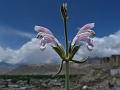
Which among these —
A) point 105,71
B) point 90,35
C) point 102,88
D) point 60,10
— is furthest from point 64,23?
point 105,71

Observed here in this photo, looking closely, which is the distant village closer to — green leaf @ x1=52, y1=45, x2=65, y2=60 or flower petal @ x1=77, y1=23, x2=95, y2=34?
flower petal @ x1=77, y1=23, x2=95, y2=34

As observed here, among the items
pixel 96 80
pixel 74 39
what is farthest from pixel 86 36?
pixel 96 80

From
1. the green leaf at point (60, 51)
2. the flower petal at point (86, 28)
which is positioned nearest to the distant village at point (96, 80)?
the flower petal at point (86, 28)

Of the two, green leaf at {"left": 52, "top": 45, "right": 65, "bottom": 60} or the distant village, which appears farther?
the distant village

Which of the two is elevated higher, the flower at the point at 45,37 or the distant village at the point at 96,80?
the distant village at the point at 96,80

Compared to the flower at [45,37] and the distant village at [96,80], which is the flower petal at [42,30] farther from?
the distant village at [96,80]

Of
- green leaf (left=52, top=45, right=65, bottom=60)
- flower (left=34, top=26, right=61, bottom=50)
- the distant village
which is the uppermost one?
the distant village

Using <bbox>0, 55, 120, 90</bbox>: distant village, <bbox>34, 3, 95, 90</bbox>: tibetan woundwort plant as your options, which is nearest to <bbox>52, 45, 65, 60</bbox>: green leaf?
<bbox>34, 3, 95, 90</bbox>: tibetan woundwort plant

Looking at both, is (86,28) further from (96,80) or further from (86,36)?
(96,80)

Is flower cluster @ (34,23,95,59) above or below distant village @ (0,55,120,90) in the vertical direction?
below

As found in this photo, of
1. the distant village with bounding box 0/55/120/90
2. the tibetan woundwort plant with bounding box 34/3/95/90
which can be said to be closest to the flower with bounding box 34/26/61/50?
the tibetan woundwort plant with bounding box 34/3/95/90
